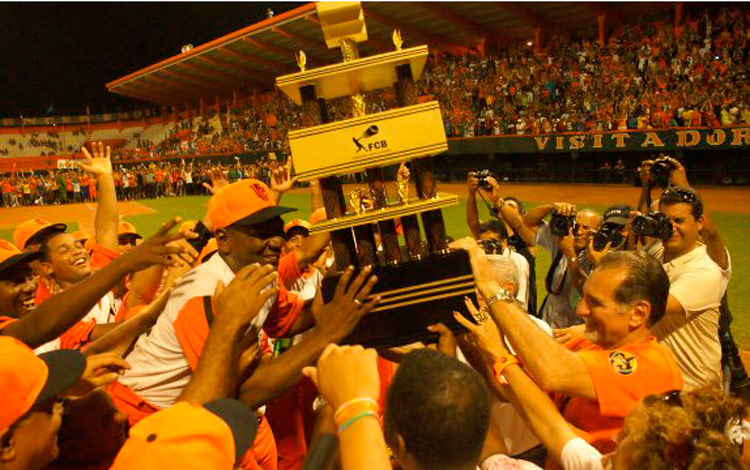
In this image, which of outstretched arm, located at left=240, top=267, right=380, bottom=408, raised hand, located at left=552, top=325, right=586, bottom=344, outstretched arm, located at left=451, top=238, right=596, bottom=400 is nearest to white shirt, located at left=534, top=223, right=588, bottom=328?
raised hand, located at left=552, top=325, right=586, bottom=344

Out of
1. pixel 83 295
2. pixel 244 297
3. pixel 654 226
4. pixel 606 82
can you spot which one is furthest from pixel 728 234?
pixel 606 82

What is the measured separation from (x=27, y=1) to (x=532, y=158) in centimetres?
5275

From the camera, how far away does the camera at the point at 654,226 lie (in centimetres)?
368

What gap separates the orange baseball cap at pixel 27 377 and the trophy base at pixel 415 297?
117 cm

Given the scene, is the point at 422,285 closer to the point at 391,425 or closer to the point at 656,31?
the point at 391,425

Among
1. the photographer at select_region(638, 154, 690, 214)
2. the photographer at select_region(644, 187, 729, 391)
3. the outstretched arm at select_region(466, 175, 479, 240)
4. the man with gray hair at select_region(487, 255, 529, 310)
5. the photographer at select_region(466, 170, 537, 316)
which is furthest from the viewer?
the outstretched arm at select_region(466, 175, 479, 240)

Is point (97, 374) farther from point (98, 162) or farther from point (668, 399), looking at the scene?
point (98, 162)

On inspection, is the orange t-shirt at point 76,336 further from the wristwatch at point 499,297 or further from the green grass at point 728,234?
the green grass at point 728,234

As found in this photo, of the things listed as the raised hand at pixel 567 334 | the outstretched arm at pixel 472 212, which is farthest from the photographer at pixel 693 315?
the outstretched arm at pixel 472 212

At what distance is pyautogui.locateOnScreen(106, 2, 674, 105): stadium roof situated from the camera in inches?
1054

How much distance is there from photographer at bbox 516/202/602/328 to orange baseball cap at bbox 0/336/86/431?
3.57m

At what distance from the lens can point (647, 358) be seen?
2.42 metres

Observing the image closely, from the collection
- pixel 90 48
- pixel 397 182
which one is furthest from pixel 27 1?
pixel 397 182

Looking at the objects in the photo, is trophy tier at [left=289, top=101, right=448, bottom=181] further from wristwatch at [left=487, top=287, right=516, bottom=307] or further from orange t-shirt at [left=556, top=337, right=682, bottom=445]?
orange t-shirt at [left=556, top=337, right=682, bottom=445]
